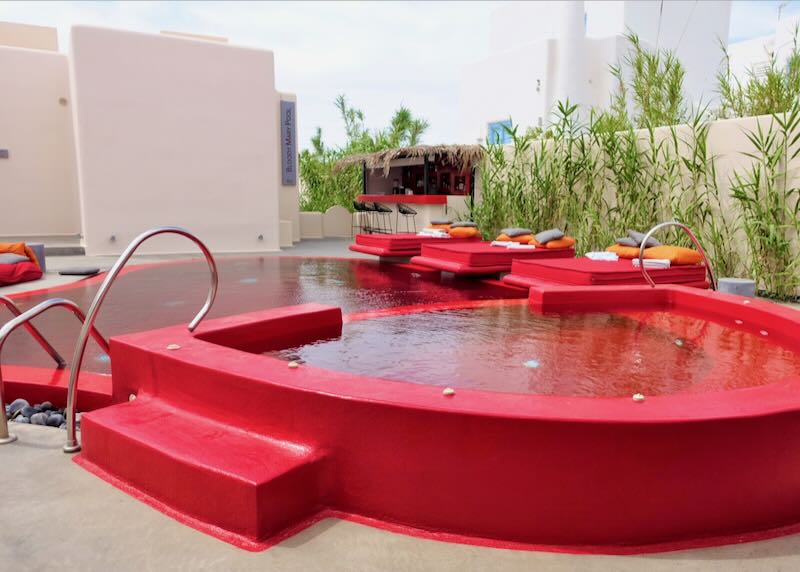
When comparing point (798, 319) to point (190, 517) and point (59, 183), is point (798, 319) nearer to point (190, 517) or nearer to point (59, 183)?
point (190, 517)

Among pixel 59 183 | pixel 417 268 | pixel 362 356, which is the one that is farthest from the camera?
pixel 59 183

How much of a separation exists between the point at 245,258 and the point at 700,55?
1947cm

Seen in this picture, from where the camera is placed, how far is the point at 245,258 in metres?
10.6

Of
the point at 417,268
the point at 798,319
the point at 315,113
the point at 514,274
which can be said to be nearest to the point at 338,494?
the point at 798,319

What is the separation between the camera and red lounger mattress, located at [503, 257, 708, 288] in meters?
5.74

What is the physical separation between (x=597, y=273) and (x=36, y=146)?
12.0 metres

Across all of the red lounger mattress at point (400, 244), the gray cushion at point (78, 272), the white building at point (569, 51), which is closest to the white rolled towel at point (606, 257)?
the red lounger mattress at point (400, 244)

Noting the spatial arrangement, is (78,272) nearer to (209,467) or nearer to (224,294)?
(224,294)

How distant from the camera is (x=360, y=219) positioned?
16344 millimetres

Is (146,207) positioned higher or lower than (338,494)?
higher

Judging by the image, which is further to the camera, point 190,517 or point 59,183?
point 59,183

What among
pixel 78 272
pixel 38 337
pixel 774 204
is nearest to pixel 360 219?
pixel 78 272

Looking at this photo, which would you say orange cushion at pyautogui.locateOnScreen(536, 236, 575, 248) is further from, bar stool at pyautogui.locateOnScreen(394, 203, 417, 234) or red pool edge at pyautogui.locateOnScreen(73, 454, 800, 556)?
red pool edge at pyautogui.locateOnScreen(73, 454, 800, 556)

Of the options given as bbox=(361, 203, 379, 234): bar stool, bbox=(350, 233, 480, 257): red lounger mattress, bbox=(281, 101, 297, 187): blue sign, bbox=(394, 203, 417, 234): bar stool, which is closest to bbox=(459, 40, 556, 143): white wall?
bbox=(361, 203, 379, 234): bar stool
